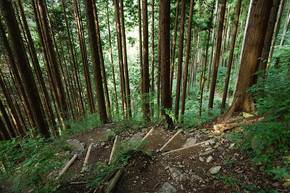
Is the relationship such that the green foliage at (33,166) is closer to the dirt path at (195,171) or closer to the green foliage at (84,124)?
the dirt path at (195,171)

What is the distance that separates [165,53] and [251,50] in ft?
7.08

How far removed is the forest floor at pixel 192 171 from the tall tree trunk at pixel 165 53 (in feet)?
4.10

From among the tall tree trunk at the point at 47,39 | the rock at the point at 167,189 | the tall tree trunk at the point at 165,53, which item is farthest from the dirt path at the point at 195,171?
the tall tree trunk at the point at 47,39

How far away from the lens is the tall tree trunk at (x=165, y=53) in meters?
5.17

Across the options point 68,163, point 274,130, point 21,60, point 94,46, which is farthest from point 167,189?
point 94,46

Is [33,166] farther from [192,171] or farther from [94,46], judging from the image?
[94,46]

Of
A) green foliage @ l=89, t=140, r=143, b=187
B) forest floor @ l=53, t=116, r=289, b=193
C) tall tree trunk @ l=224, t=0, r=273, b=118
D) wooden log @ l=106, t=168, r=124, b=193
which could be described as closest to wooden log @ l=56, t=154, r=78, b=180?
forest floor @ l=53, t=116, r=289, b=193

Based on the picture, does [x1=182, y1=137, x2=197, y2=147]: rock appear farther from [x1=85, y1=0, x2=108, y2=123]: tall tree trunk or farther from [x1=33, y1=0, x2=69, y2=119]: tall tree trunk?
[x1=33, y1=0, x2=69, y2=119]: tall tree trunk

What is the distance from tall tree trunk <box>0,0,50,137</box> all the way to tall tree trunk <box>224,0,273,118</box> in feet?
19.1

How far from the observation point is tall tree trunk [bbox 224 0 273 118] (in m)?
4.11

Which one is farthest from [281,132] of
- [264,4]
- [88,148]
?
[88,148]

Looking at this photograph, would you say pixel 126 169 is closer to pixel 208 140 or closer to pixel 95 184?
pixel 95 184

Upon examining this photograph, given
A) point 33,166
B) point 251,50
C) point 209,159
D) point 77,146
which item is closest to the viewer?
point 33,166

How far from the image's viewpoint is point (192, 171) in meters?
3.80
